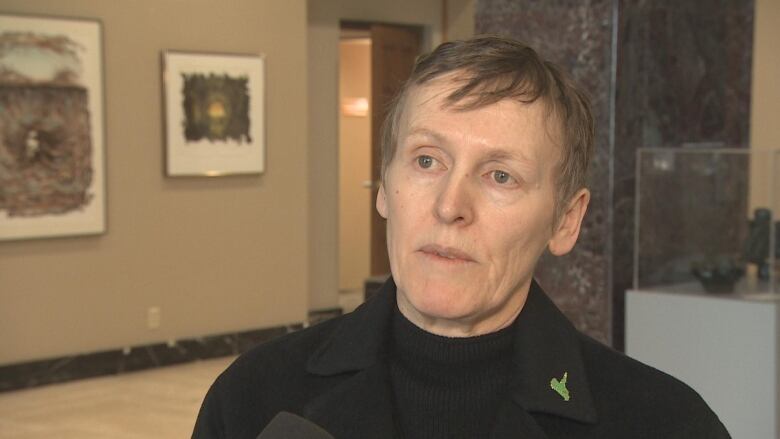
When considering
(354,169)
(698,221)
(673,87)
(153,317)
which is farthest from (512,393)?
(354,169)

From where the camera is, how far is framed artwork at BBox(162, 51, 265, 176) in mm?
8922

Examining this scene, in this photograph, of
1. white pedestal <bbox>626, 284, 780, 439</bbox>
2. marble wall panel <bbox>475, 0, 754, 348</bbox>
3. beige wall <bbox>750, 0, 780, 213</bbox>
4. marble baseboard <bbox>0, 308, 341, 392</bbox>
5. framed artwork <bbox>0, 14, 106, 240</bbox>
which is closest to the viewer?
white pedestal <bbox>626, 284, 780, 439</bbox>

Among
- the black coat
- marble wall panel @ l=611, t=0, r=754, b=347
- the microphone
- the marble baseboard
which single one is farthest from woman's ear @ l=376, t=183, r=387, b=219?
the marble baseboard

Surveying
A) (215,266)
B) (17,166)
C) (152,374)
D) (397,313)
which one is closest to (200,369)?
(152,374)

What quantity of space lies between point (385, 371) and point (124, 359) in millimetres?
7409

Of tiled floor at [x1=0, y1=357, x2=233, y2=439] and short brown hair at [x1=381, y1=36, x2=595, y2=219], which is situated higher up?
short brown hair at [x1=381, y1=36, x2=595, y2=219]

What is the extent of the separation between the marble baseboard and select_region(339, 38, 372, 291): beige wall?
3.13m

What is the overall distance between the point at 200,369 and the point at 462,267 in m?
7.57

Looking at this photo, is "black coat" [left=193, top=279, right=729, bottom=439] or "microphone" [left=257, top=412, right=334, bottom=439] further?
"black coat" [left=193, top=279, right=729, bottom=439]

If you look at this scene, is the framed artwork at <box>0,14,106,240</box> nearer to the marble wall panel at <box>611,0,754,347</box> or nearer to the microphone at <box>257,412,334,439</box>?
the marble wall panel at <box>611,0,754,347</box>

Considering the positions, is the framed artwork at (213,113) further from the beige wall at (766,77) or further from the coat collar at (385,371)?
the coat collar at (385,371)

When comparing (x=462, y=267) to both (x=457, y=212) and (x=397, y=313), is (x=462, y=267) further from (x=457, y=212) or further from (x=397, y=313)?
(x=397, y=313)

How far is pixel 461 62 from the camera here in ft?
4.99

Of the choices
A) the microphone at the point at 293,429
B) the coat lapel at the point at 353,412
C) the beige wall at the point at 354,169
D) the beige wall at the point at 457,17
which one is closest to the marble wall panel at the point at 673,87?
the coat lapel at the point at 353,412
